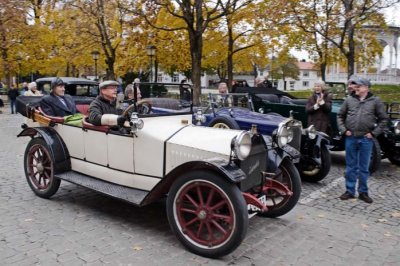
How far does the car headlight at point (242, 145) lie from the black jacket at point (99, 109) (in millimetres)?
1945

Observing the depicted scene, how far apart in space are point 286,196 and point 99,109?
262cm

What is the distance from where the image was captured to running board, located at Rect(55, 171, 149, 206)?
422 centimetres

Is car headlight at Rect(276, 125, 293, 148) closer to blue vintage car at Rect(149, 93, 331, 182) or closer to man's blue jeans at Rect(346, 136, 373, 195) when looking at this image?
blue vintage car at Rect(149, 93, 331, 182)

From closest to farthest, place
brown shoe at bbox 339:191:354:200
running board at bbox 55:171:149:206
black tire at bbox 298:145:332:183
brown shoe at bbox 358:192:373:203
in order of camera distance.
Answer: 1. running board at bbox 55:171:149:206
2. brown shoe at bbox 358:192:373:203
3. brown shoe at bbox 339:191:354:200
4. black tire at bbox 298:145:332:183

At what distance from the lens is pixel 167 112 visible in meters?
5.11

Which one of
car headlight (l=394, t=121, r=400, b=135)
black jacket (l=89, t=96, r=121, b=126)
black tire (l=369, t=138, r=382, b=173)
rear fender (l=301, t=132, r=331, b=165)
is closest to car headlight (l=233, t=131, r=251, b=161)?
black jacket (l=89, t=96, r=121, b=126)

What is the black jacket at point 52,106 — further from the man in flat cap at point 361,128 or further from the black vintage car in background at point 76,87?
the black vintage car in background at point 76,87

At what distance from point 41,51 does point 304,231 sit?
2537cm

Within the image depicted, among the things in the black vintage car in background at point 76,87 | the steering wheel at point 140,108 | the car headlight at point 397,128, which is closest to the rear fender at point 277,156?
the steering wheel at point 140,108

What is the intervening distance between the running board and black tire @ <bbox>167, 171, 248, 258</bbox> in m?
0.48

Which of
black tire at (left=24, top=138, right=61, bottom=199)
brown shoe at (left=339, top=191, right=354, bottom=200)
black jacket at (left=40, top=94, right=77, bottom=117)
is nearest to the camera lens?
black tire at (left=24, top=138, right=61, bottom=199)

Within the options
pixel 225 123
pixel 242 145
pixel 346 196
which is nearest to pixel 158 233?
pixel 242 145

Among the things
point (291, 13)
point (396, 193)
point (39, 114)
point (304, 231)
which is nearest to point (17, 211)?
point (39, 114)

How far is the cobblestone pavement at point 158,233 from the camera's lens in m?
3.76
